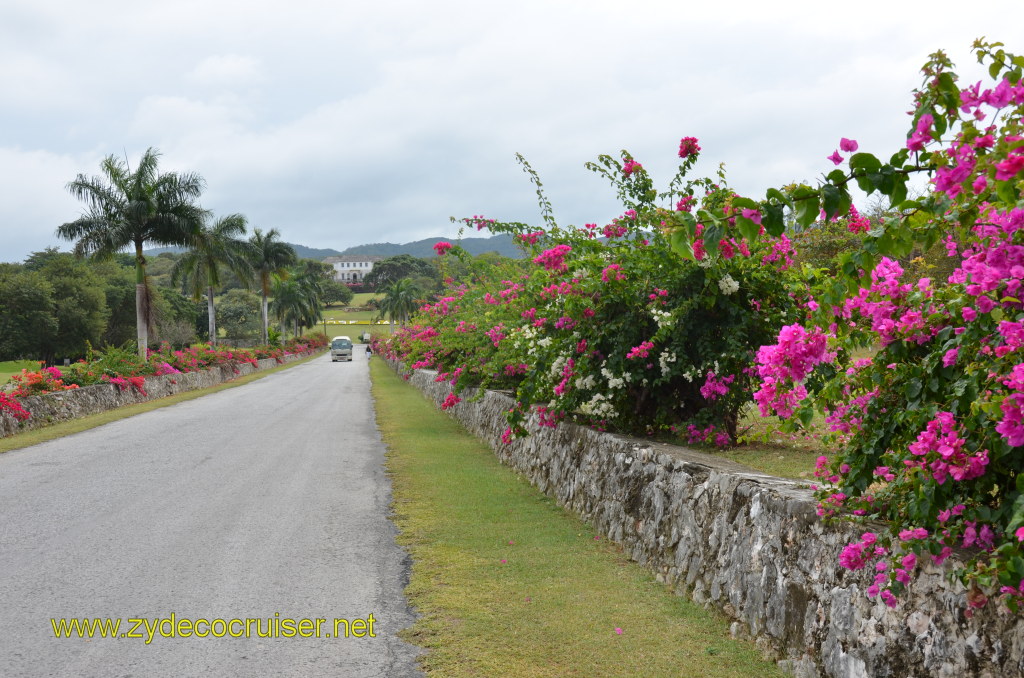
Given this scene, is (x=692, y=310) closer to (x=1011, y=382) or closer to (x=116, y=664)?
(x=1011, y=382)

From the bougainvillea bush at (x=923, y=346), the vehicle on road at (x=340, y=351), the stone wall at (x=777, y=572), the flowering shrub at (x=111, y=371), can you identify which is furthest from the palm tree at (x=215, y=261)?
the bougainvillea bush at (x=923, y=346)

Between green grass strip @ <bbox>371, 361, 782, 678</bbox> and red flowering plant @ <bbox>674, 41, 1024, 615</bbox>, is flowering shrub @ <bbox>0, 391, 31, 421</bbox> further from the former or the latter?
red flowering plant @ <bbox>674, 41, 1024, 615</bbox>

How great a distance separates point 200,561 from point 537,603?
9.39ft

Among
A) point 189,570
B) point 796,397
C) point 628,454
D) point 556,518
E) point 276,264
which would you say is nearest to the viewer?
point 796,397

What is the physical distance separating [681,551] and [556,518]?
2.44 meters

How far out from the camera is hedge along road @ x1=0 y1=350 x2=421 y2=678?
434 cm

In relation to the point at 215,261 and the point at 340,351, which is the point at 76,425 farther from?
the point at 340,351

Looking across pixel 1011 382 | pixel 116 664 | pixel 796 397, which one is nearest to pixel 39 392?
pixel 116 664

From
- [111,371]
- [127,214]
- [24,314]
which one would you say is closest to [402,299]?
[24,314]

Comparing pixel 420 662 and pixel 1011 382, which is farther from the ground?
pixel 1011 382

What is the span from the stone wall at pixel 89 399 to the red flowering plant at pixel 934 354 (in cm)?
1594

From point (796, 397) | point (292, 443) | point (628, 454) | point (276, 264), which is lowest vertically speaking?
point (292, 443)

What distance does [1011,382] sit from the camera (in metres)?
2.57

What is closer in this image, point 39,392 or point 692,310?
point 692,310
